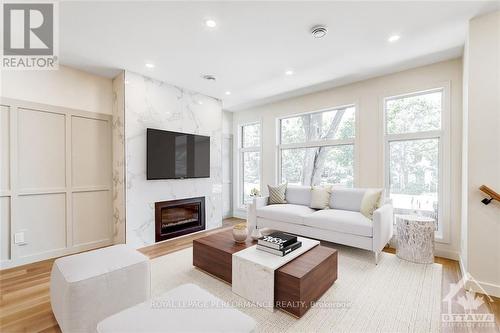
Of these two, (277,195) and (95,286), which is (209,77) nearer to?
(277,195)

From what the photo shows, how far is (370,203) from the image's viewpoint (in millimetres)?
3119

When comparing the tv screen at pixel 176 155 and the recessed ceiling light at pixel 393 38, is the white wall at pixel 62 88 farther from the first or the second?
the recessed ceiling light at pixel 393 38

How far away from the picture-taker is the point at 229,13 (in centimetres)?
215

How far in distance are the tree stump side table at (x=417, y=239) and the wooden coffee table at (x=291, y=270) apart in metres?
1.27

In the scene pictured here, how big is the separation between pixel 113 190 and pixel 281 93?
346cm

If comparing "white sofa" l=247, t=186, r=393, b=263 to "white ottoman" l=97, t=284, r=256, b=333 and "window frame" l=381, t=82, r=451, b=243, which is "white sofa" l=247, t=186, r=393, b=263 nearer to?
"window frame" l=381, t=82, r=451, b=243

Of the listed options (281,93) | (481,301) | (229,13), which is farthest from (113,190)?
(481,301)

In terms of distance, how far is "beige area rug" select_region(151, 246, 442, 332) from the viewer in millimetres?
1753

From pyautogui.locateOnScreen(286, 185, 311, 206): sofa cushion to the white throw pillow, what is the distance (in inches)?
8.3

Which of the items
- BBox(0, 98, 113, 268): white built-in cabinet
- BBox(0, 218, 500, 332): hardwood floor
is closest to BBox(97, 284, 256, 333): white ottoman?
BBox(0, 218, 500, 332): hardwood floor

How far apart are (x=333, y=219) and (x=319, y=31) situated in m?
2.30

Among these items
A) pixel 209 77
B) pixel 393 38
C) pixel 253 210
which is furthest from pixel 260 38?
pixel 253 210

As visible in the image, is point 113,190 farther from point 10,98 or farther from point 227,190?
point 227,190

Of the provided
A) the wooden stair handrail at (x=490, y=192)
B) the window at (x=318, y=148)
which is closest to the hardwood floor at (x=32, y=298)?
the wooden stair handrail at (x=490, y=192)
